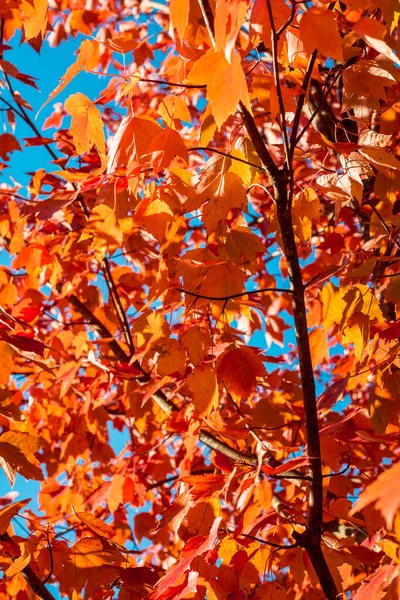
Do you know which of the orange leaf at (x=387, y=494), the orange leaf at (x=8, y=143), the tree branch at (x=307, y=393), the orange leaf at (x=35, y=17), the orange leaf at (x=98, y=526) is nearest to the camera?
the orange leaf at (x=387, y=494)

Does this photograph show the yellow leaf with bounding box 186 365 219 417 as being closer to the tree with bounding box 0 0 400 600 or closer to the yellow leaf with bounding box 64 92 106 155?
the tree with bounding box 0 0 400 600

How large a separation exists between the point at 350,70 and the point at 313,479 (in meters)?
0.96

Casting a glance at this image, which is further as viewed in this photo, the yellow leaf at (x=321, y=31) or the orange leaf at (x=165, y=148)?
the orange leaf at (x=165, y=148)

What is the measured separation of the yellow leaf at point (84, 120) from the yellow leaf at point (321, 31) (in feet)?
1.76

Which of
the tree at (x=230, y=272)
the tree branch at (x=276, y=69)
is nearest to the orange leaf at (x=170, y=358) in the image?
the tree at (x=230, y=272)

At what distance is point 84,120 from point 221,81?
557mm

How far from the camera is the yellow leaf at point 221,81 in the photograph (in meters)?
0.95

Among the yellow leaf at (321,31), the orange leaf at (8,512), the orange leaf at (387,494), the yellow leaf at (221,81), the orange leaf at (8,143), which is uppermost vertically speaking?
the orange leaf at (8,143)

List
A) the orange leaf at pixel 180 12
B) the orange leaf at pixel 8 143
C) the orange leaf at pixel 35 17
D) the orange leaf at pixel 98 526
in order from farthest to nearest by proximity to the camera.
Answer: the orange leaf at pixel 8 143 → the orange leaf at pixel 98 526 → the orange leaf at pixel 35 17 → the orange leaf at pixel 180 12

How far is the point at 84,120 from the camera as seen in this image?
144 cm

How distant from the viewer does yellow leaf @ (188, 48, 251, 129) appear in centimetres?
95

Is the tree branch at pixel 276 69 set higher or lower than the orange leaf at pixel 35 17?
lower

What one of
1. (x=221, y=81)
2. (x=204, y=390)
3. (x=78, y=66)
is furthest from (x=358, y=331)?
(x=78, y=66)

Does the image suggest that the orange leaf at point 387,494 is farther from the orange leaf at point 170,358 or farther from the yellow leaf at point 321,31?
the orange leaf at point 170,358
